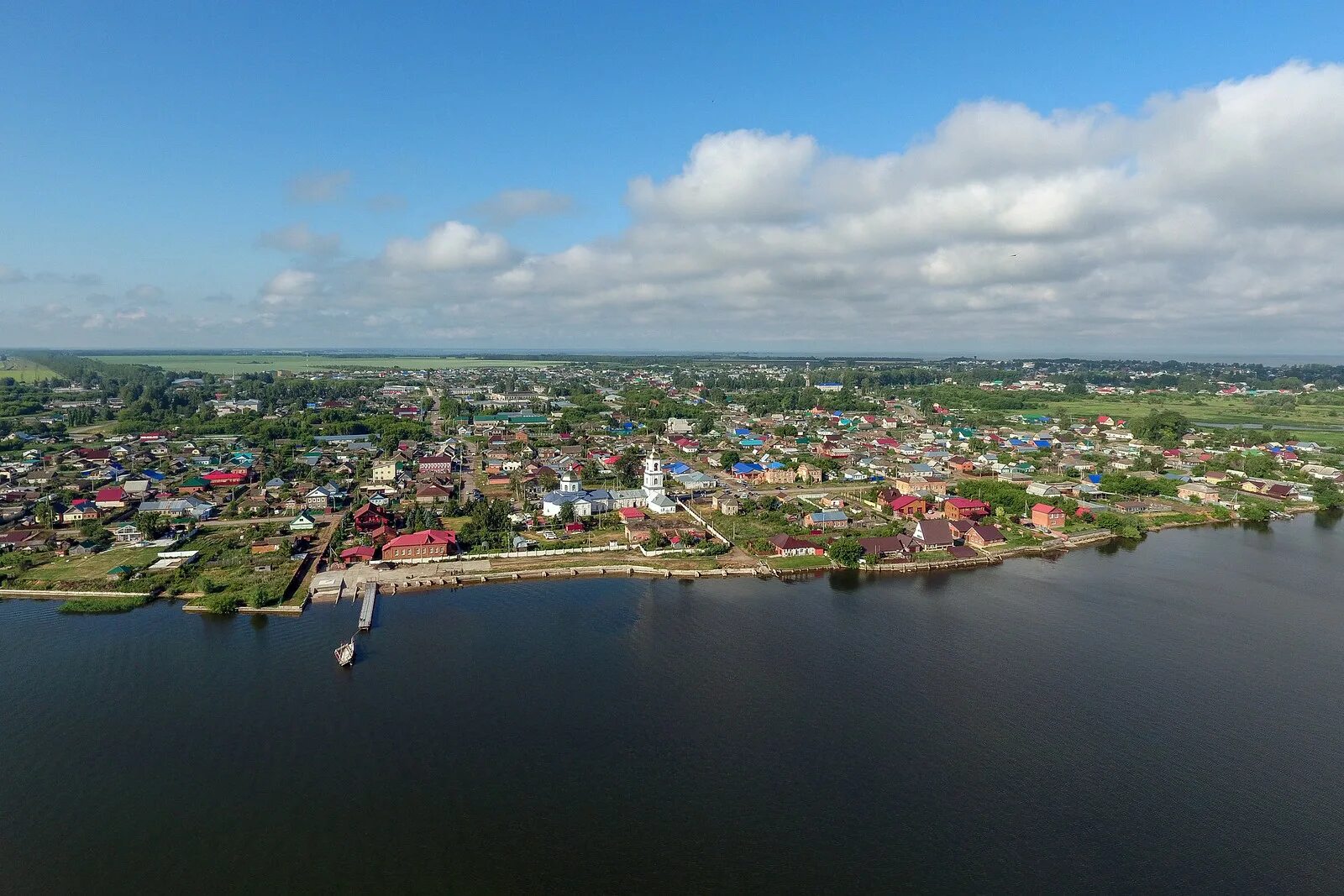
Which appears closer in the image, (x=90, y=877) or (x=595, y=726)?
(x=90, y=877)

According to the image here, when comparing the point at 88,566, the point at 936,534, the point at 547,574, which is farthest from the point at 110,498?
the point at 936,534

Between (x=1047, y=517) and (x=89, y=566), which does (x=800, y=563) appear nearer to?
(x=1047, y=517)

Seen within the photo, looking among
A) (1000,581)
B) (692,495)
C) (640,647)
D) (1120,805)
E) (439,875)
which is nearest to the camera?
(439,875)

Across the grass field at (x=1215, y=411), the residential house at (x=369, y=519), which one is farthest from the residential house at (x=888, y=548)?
the grass field at (x=1215, y=411)

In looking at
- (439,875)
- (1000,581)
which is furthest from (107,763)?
(1000,581)

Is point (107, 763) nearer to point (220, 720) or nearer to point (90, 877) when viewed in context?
point (220, 720)

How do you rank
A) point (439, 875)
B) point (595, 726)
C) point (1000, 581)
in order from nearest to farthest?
point (439, 875)
point (595, 726)
point (1000, 581)

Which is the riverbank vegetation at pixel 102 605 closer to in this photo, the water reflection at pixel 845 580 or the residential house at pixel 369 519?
the residential house at pixel 369 519
